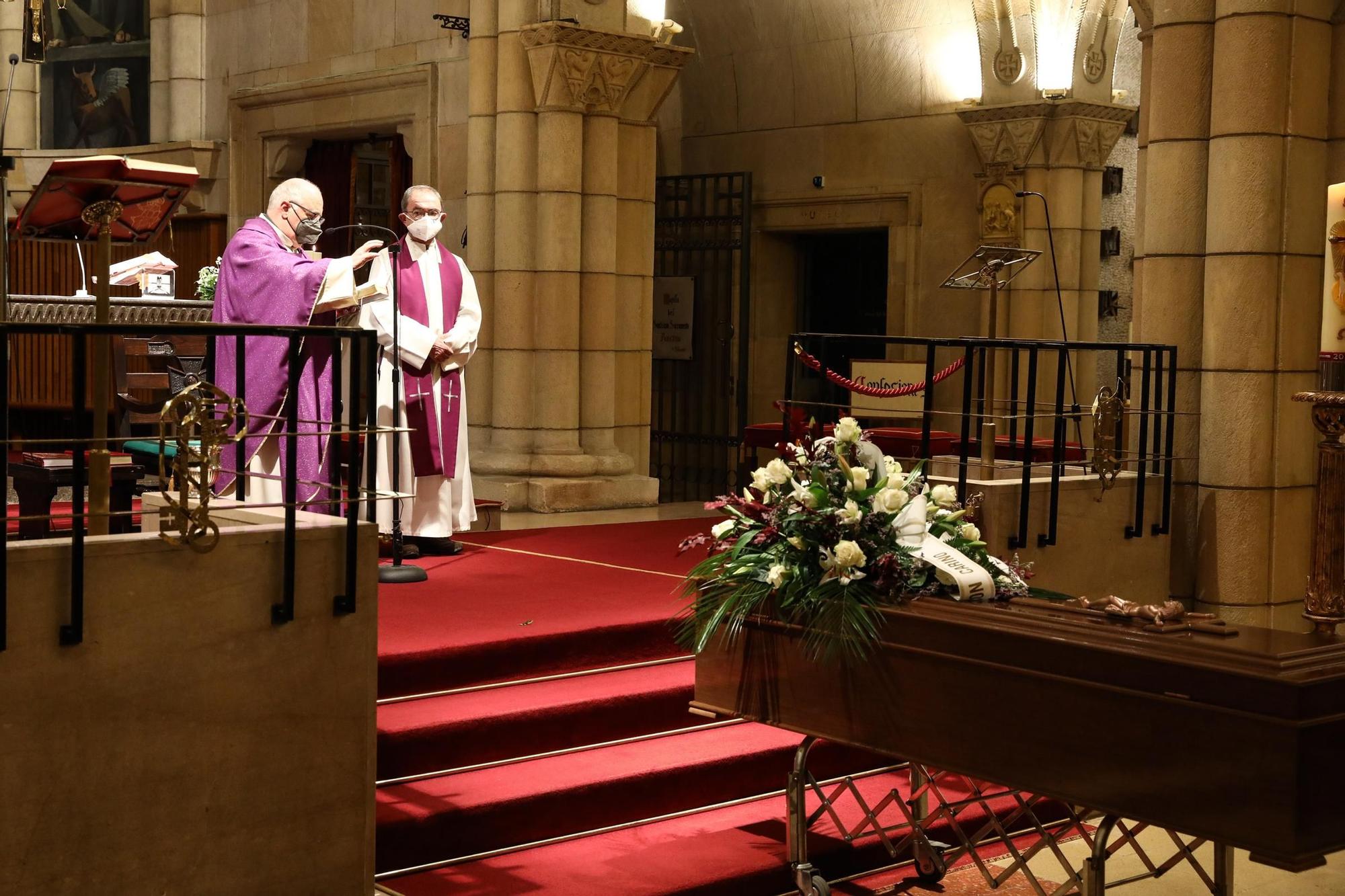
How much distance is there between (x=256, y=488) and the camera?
709cm

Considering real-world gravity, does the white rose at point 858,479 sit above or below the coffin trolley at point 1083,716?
above

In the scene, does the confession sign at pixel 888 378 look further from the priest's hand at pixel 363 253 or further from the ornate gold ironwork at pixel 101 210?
the ornate gold ironwork at pixel 101 210

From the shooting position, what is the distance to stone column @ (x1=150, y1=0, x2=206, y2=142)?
531 inches

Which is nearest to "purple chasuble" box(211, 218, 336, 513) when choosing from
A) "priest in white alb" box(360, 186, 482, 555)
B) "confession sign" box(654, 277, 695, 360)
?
"priest in white alb" box(360, 186, 482, 555)

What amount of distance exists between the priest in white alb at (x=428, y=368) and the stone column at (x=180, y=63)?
6558 millimetres

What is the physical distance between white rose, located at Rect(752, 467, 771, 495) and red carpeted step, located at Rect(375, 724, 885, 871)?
1.11m

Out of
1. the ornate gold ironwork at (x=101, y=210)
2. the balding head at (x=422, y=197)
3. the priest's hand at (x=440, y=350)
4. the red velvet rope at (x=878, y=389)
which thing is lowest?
the red velvet rope at (x=878, y=389)

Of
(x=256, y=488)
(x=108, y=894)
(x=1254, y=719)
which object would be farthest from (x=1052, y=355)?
(x=108, y=894)

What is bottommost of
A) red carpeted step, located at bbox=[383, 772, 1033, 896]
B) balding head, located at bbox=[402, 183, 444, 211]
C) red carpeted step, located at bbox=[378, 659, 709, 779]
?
red carpeted step, located at bbox=[383, 772, 1033, 896]

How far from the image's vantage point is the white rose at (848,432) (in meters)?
4.70

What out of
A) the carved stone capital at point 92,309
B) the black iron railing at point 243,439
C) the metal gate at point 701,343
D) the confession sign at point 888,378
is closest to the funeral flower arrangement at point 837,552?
the black iron railing at point 243,439

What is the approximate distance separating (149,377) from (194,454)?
14.3 ft

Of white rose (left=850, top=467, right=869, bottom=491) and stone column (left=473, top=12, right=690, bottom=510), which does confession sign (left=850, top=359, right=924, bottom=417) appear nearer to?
stone column (left=473, top=12, right=690, bottom=510)

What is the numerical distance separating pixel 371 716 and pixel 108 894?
0.78 metres
